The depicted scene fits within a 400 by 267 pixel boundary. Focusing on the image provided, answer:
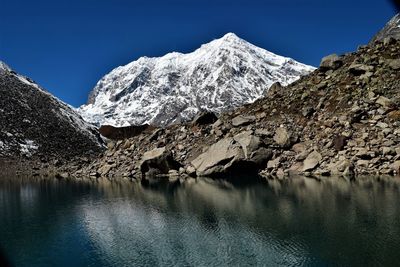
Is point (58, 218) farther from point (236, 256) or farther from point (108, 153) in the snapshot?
point (108, 153)

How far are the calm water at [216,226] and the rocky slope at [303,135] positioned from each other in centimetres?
878

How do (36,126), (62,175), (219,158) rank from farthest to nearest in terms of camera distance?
1. (36,126)
2. (62,175)
3. (219,158)

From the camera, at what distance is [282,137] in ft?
289

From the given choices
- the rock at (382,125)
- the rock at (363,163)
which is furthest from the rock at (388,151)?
the rock at (382,125)

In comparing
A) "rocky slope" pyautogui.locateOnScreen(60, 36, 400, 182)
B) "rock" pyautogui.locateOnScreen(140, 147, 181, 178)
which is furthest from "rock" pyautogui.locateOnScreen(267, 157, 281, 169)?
"rock" pyautogui.locateOnScreen(140, 147, 181, 178)

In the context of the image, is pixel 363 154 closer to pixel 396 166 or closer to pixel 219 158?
pixel 396 166

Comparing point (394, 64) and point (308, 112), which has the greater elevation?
point (394, 64)

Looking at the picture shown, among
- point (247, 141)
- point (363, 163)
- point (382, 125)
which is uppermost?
point (382, 125)

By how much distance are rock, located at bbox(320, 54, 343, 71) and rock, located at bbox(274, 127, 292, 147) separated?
25626 mm

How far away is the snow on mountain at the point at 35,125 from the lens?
143250mm

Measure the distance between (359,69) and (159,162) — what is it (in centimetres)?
4638

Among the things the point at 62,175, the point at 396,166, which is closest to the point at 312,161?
the point at 396,166

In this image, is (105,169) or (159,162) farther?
(105,169)

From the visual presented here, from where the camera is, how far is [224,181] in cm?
8381
